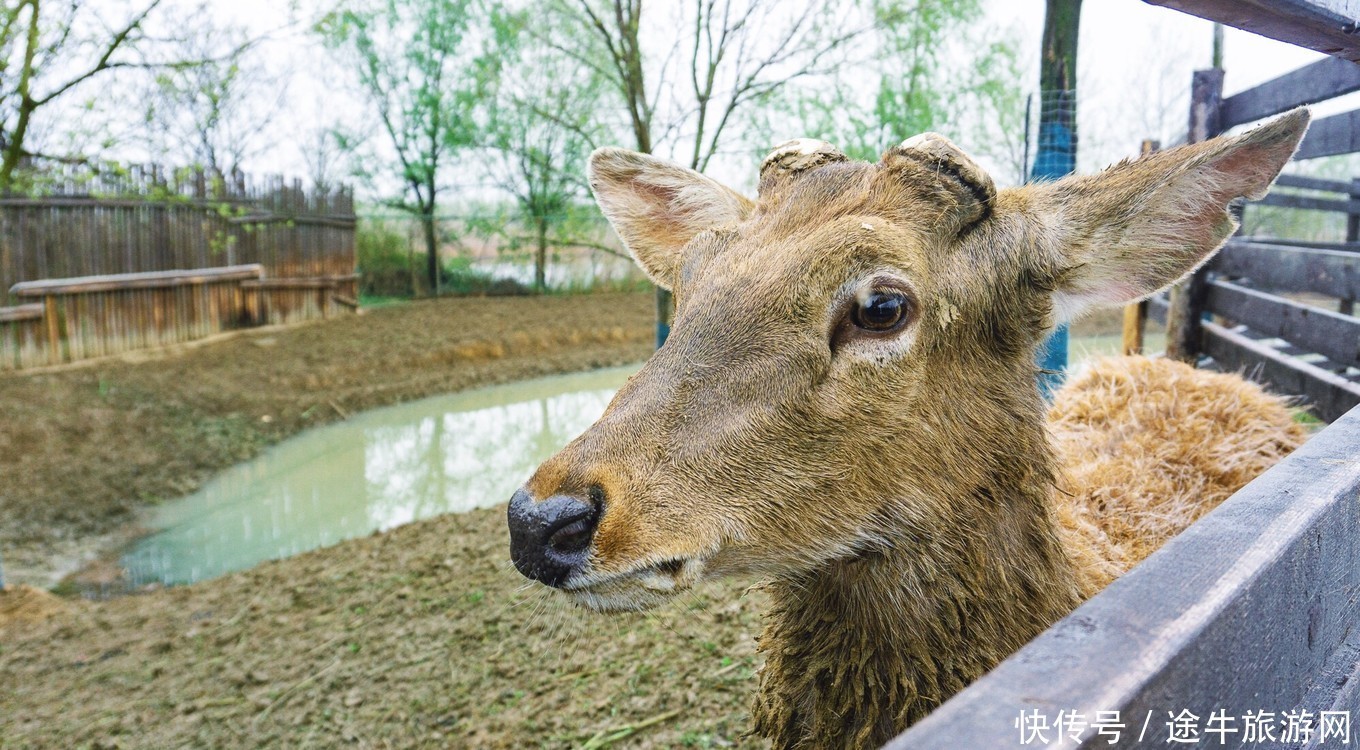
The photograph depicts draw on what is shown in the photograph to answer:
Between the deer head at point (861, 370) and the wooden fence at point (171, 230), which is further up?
the wooden fence at point (171, 230)

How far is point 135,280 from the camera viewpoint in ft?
44.9

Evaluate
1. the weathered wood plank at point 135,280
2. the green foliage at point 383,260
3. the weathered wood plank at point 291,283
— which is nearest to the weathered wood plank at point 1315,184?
the weathered wood plank at point 135,280

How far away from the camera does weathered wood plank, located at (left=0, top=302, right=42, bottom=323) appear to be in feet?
38.5

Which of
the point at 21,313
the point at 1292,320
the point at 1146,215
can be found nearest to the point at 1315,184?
the point at 1292,320

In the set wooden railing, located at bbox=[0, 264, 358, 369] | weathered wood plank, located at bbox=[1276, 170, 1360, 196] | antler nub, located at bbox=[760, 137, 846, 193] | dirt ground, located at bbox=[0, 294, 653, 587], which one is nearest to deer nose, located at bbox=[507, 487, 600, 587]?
antler nub, located at bbox=[760, 137, 846, 193]

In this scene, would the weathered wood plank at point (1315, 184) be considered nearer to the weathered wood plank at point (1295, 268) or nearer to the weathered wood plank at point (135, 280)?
the weathered wood plank at point (1295, 268)

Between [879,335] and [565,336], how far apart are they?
16806mm


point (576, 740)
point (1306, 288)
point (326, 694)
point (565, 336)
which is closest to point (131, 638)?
point (326, 694)

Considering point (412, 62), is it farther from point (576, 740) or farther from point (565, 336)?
point (576, 740)

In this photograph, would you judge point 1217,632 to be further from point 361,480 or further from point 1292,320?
point 361,480

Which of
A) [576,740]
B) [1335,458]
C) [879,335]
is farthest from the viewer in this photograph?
[576,740]

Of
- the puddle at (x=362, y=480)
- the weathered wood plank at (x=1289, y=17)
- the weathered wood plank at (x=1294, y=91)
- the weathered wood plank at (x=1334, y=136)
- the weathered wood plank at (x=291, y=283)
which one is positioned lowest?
the puddle at (x=362, y=480)

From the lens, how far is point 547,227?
13.0 metres

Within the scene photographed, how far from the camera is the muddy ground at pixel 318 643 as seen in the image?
405cm
